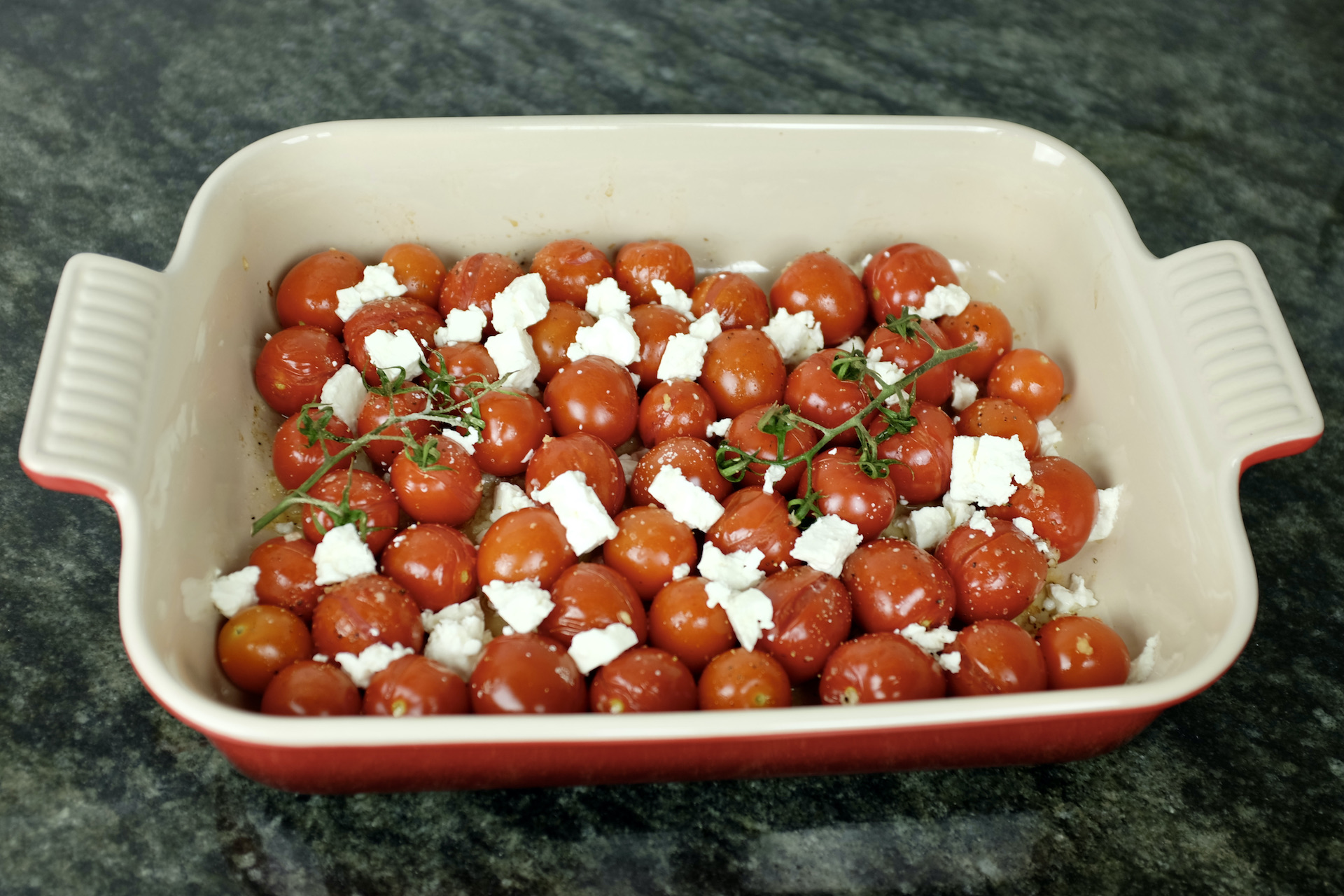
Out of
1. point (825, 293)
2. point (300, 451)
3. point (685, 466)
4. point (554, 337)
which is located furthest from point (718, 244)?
point (300, 451)

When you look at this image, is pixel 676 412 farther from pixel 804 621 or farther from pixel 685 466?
pixel 804 621

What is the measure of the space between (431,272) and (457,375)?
0.18 metres

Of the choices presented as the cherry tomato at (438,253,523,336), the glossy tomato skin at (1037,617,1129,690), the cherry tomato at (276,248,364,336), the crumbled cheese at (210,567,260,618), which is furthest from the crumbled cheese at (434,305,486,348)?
the glossy tomato skin at (1037,617,1129,690)

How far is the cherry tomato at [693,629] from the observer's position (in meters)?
1.04

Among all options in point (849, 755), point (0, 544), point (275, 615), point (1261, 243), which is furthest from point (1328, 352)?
point (0, 544)

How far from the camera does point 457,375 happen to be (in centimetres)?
123

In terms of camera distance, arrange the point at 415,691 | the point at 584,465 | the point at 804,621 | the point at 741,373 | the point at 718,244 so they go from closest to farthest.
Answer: the point at 415,691
the point at 804,621
the point at 584,465
the point at 741,373
the point at 718,244

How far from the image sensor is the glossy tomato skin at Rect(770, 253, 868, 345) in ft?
4.41

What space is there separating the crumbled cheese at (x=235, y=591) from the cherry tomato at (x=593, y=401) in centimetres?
37

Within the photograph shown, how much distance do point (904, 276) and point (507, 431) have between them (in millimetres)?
545

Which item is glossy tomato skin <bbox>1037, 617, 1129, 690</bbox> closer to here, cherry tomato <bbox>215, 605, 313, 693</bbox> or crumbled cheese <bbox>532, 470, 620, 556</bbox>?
crumbled cheese <bbox>532, 470, 620, 556</bbox>

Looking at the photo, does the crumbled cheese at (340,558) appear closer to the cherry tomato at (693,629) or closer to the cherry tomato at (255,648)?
the cherry tomato at (255,648)

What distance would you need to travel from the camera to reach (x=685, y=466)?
1.17 meters

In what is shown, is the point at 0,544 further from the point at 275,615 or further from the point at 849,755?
the point at 849,755
